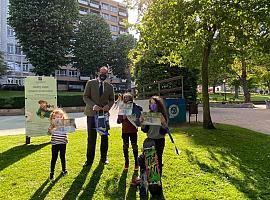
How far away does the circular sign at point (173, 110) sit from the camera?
13477 millimetres

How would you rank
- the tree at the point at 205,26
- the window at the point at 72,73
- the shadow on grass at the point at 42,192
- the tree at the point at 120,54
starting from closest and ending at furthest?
1. the shadow on grass at the point at 42,192
2. the tree at the point at 205,26
3. the tree at the point at 120,54
4. the window at the point at 72,73

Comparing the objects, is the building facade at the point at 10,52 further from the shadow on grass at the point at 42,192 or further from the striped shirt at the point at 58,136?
the shadow on grass at the point at 42,192

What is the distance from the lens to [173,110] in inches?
532

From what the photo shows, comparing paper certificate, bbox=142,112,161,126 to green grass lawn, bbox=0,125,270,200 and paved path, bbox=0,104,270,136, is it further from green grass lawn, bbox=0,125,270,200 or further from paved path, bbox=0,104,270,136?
paved path, bbox=0,104,270,136

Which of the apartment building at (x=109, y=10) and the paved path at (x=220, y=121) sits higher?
the apartment building at (x=109, y=10)

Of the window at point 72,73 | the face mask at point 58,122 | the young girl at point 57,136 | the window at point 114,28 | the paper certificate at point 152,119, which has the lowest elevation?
the young girl at point 57,136

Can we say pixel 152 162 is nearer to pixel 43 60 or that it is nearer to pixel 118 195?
pixel 118 195

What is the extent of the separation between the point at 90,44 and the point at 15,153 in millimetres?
39036

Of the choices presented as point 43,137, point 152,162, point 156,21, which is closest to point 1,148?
point 43,137

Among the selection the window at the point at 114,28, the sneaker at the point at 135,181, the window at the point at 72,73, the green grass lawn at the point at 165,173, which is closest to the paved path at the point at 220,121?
the green grass lawn at the point at 165,173

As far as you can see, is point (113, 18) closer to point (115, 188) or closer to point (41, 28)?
point (41, 28)

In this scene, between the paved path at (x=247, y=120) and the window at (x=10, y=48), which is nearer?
the paved path at (x=247, y=120)

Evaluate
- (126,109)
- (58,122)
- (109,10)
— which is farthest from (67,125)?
(109,10)

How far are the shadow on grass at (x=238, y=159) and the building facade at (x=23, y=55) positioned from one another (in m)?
27.4
